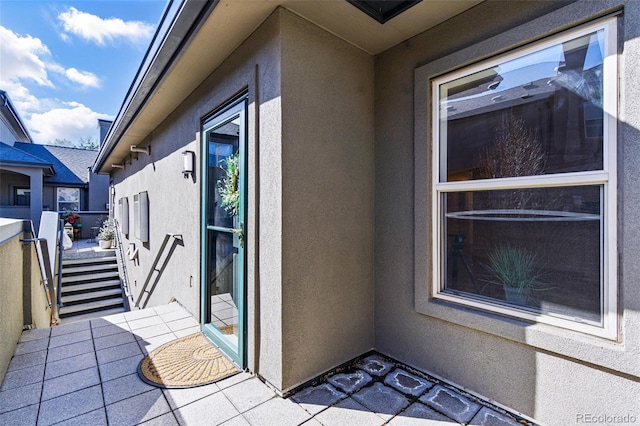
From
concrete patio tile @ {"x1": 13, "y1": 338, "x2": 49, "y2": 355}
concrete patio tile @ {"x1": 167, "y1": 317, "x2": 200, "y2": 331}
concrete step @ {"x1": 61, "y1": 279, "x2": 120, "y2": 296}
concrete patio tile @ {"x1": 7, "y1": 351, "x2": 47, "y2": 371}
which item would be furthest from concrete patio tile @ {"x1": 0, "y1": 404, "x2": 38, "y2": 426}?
concrete step @ {"x1": 61, "y1": 279, "x2": 120, "y2": 296}

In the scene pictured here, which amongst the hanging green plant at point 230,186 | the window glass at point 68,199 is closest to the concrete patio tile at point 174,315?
the hanging green plant at point 230,186

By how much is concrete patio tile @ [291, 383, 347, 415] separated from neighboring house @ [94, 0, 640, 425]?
14 cm

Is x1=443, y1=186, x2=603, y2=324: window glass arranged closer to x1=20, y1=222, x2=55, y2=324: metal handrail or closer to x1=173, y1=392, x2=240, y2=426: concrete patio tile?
x1=173, y1=392, x2=240, y2=426: concrete patio tile

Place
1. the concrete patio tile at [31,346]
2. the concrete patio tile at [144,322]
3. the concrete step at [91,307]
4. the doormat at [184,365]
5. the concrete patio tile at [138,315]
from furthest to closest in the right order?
the concrete step at [91,307], the concrete patio tile at [138,315], the concrete patio tile at [144,322], the concrete patio tile at [31,346], the doormat at [184,365]

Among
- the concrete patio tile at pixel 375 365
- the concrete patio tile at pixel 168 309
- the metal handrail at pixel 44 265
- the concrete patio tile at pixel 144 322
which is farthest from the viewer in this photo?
the metal handrail at pixel 44 265

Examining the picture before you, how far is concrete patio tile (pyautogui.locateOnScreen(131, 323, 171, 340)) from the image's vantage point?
319 centimetres

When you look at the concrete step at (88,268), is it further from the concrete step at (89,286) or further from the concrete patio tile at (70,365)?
the concrete patio tile at (70,365)

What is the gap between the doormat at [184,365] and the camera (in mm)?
2361

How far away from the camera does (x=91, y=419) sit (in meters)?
1.92

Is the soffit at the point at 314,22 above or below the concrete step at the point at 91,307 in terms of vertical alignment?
above

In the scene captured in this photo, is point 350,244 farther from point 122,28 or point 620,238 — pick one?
point 122,28

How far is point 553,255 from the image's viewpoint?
6.28 ft

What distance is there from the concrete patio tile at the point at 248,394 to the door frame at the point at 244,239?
0.78 ft

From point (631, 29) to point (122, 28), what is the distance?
841cm
